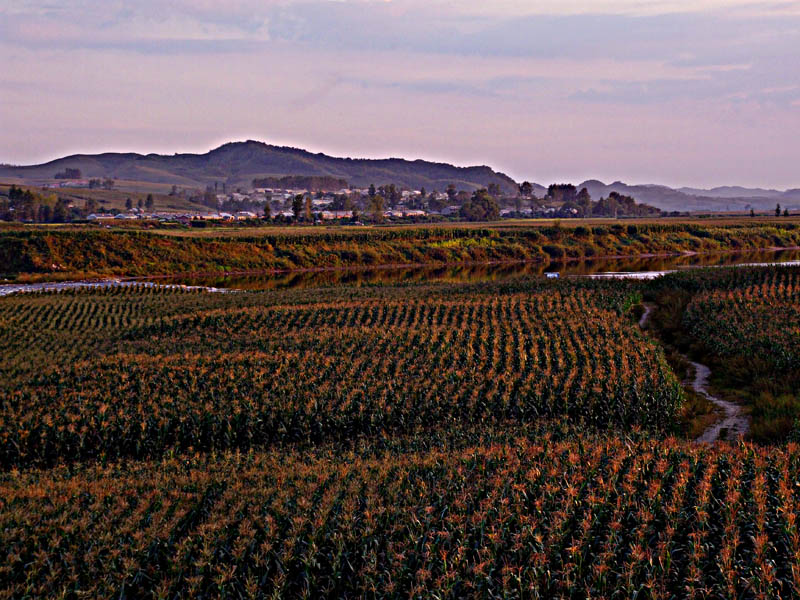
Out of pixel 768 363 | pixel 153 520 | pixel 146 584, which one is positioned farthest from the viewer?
pixel 768 363

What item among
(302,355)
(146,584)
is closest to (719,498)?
(146,584)

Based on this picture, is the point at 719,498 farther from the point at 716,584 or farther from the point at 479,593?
the point at 479,593

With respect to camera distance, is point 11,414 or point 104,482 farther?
point 11,414

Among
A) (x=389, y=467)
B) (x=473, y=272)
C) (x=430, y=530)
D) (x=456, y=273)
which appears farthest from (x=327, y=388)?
(x=473, y=272)

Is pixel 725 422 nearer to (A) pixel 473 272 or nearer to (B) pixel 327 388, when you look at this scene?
(B) pixel 327 388

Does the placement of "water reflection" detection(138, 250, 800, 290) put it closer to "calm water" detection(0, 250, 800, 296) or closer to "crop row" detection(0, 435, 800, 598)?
"calm water" detection(0, 250, 800, 296)

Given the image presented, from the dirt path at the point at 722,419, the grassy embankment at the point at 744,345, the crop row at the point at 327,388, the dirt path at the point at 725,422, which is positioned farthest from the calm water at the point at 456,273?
the dirt path at the point at 725,422

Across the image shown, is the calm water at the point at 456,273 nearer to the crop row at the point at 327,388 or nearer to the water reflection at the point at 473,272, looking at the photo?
the water reflection at the point at 473,272

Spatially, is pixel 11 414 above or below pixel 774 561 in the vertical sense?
below
